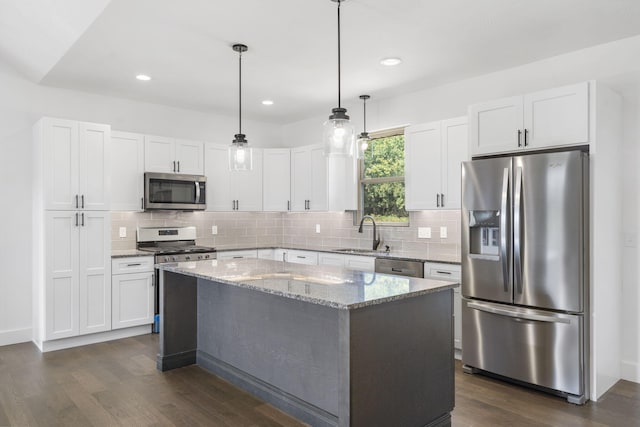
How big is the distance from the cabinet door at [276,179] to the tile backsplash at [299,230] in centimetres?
41

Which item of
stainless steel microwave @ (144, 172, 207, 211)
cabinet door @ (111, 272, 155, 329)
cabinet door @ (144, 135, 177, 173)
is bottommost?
cabinet door @ (111, 272, 155, 329)

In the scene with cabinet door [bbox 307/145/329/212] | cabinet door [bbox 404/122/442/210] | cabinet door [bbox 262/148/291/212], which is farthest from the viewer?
cabinet door [bbox 262/148/291/212]

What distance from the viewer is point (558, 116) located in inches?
132

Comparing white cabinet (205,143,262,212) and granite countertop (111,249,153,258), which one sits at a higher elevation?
white cabinet (205,143,262,212)

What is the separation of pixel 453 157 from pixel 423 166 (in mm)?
351

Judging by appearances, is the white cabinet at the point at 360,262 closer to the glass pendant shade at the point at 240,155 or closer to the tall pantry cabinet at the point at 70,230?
the glass pendant shade at the point at 240,155

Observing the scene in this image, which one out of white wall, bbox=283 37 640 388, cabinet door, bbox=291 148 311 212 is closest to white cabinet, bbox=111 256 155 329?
cabinet door, bbox=291 148 311 212

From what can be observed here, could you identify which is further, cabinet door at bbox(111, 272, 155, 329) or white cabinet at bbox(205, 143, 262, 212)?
white cabinet at bbox(205, 143, 262, 212)

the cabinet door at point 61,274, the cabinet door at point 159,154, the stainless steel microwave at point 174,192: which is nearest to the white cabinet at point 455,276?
the stainless steel microwave at point 174,192

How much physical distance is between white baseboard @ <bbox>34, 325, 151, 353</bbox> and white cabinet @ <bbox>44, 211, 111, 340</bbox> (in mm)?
101

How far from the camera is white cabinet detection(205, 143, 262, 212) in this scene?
5785 mm

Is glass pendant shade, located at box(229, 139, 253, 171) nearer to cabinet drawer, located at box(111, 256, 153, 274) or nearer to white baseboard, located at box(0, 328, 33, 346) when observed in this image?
cabinet drawer, located at box(111, 256, 153, 274)

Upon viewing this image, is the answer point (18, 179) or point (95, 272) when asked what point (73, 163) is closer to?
point (18, 179)

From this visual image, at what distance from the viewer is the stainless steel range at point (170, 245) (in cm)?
504
